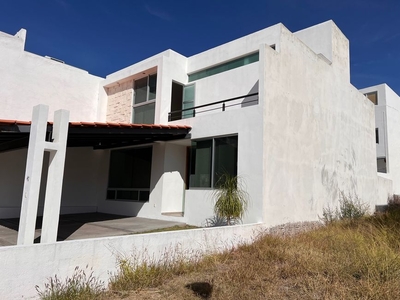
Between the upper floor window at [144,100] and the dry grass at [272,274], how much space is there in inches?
330

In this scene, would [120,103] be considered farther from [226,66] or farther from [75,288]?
[75,288]

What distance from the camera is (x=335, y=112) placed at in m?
14.5

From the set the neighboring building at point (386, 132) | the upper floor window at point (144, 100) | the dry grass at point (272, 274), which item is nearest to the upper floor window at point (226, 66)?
the upper floor window at point (144, 100)

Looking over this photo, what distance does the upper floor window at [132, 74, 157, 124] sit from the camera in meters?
14.3

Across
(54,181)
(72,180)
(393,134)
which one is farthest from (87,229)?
(393,134)

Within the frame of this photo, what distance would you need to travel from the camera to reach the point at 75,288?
17.0 ft

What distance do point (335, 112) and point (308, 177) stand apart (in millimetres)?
4611

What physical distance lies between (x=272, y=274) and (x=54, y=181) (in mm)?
4787

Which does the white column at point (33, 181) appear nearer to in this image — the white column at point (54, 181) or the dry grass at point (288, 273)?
the white column at point (54, 181)

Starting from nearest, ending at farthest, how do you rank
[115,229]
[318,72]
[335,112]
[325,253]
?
[325,253] < [115,229] < [318,72] < [335,112]

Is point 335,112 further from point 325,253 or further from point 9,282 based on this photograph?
point 9,282

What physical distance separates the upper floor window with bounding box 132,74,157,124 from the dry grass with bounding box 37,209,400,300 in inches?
330

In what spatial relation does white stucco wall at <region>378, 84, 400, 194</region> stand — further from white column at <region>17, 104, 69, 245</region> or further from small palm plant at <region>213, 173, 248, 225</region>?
white column at <region>17, 104, 69, 245</region>

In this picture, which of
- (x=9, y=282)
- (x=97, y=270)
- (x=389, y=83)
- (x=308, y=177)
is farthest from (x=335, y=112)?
(x=389, y=83)
